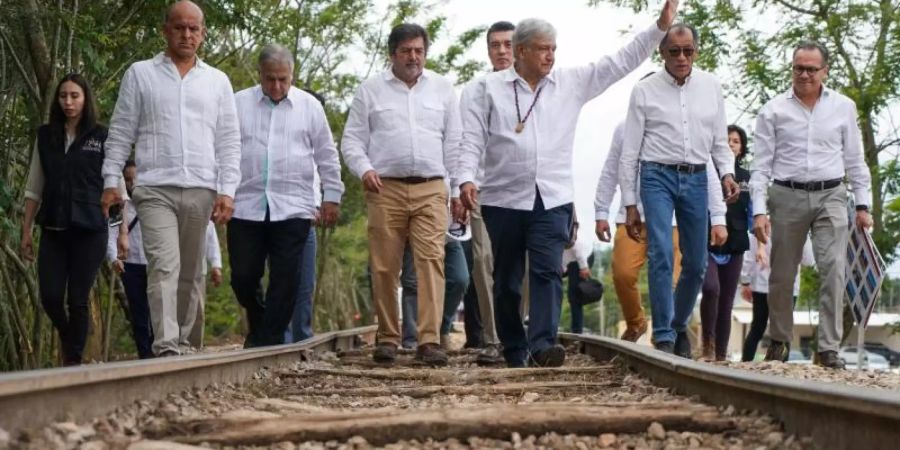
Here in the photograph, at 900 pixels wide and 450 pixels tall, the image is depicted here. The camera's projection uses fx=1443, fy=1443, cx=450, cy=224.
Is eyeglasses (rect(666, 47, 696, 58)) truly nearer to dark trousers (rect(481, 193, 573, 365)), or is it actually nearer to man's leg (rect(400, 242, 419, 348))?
dark trousers (rect(481, 193, 573, 365))

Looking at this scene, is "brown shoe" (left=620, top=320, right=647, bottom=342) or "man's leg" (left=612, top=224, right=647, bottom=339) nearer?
"man's leg" (left=612, top=224, right=647, bottom=339)

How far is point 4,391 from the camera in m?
4.10

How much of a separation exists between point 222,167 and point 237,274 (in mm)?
1374

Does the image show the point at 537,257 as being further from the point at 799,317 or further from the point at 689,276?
the point at 799,317

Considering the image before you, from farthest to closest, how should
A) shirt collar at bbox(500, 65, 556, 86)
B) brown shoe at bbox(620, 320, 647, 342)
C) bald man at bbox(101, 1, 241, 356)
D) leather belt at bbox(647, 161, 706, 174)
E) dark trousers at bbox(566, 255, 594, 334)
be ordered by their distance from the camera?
1. dark trousers at bbox(566, 255, 594, 334)
2. brown shoe at bbox(620, 320, 647, 342)
3. leather belt at bbox(647, 161, 706, 174)
4. shirt collar at bbox(500, 65, 556, 86)
5. bald man at bbox(101, 1, 241, 356)

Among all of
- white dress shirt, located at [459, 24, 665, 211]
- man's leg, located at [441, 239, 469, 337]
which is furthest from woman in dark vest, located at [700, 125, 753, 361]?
white dress shirt, located at [459, 24, 665, 211]

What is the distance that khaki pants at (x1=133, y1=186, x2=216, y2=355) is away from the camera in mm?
8102

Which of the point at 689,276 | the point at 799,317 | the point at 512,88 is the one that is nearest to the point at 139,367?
the point at 512,88

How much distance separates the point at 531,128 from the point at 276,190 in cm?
196

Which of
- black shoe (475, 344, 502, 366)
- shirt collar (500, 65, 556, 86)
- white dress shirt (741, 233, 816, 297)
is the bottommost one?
black shoe (475, 344, 502, 366)

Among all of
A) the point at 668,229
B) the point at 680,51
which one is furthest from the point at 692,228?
the point at 680,51

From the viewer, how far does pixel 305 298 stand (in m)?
11.8

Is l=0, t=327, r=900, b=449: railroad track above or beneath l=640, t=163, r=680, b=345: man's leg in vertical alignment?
beneath

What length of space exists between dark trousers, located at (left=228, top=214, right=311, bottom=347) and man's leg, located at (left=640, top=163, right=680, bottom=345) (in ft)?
7.86
